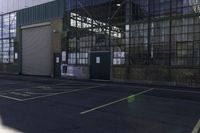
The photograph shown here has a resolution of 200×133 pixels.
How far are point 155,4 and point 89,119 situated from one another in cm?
1331

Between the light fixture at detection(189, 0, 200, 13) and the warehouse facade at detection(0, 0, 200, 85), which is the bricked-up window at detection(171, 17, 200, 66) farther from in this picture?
the light fixture at detection(189, 0, 200, 13)

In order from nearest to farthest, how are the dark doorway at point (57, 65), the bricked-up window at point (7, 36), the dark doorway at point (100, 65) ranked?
1. the dark doorway at point (100, 65)
2. the dark doorway at point (57, 65)
3. the bricked-up window at point (7, 36)

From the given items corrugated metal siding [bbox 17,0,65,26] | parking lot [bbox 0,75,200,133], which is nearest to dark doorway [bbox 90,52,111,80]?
corrugated metal siding [bbox 17,0,65,26]

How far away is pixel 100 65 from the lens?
21484mm

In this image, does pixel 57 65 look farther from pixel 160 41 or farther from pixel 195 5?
pixel 195 5

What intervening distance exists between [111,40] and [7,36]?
54.2ft

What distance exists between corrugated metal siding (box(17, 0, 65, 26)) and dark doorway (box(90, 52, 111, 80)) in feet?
19.8

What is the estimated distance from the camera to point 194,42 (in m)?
16.7

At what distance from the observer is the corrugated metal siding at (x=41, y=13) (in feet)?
82.0

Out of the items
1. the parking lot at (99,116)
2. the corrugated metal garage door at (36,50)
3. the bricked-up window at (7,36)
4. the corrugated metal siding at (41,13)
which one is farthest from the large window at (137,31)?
the bricked-up window at (7,36)

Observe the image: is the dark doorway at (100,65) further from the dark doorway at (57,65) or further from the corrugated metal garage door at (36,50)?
the corrugated metal garage door at (36,50)

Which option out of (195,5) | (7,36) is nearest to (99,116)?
(195,5)

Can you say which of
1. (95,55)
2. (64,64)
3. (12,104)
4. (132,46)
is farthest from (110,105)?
(64,64)

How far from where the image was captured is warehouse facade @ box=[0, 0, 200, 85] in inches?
677
